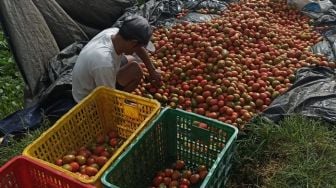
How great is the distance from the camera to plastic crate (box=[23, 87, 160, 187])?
2826 mm

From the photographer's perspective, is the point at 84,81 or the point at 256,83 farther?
the point at 256,83

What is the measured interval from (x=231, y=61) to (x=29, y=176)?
2.49 meters

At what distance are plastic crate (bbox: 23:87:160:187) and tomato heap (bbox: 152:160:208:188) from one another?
43 cm

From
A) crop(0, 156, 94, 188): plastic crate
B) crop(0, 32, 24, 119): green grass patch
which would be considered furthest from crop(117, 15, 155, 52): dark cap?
crop(0, 32, 24, 119): green grass patch

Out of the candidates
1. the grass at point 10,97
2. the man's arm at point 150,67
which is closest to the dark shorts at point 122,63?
the man's arm at point 150,67

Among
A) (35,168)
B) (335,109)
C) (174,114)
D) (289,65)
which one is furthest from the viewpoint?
(289,65)

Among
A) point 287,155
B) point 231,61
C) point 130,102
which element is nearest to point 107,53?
point 130,102

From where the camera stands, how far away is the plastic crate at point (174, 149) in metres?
2.59

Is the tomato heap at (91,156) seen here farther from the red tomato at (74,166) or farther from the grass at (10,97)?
the grass at (10,97)

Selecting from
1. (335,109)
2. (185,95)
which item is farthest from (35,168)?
(335,109)

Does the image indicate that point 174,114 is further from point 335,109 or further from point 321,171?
point 335,109

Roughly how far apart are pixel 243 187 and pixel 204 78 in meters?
1.36

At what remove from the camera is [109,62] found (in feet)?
10.7

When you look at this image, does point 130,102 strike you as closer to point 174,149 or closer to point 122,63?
point 174,149
